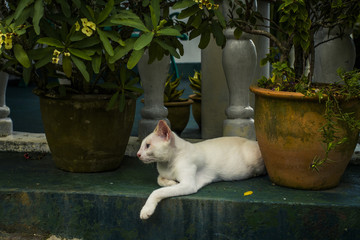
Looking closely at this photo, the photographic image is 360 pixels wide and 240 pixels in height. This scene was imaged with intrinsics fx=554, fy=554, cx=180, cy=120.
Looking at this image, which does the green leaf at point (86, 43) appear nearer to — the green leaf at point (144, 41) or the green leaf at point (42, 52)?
the green leaf at point (42, 52)

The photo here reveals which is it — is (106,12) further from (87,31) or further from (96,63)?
(96,63)

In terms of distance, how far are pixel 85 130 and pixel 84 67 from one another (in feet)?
1.75

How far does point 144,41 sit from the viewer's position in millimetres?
2295

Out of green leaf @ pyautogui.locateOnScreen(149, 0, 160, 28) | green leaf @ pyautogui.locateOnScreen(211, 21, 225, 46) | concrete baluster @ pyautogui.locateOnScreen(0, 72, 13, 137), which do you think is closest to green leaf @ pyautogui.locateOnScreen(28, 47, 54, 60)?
green leaf @ pyautogui.locateOnScreen(149, 0, 160, 28)

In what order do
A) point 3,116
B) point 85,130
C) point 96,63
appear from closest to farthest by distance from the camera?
point 96,63 < point 85,130 < point 3,116

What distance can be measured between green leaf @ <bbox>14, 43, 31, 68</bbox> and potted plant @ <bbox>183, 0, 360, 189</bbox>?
759mm

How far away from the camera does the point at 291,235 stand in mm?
2516

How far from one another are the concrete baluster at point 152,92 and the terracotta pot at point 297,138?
0.76 m

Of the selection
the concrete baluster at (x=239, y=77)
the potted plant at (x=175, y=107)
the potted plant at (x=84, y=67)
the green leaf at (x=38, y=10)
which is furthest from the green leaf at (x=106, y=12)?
the potted plant at (x=175, y=107)

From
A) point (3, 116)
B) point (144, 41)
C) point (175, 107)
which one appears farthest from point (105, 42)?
point (175, 107)

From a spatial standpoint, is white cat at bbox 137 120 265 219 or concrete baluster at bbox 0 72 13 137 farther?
concrete baluster at bbox 0 72 13 137

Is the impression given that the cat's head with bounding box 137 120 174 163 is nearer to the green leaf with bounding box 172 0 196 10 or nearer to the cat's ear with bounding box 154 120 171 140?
the cat's ear with bounding box 154 120 171 140

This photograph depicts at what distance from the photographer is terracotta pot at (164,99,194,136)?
4.25 meters

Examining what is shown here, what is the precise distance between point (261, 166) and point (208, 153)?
31cm
